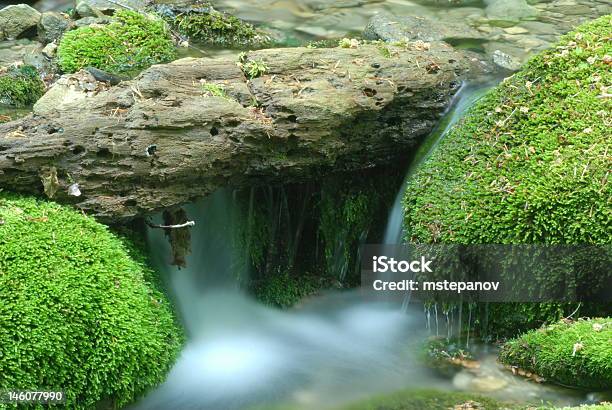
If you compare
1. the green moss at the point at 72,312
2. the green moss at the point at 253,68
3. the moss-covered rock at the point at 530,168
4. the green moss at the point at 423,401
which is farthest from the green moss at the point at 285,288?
the green moss at the point at 253,68

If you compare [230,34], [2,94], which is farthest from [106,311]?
[230,34]

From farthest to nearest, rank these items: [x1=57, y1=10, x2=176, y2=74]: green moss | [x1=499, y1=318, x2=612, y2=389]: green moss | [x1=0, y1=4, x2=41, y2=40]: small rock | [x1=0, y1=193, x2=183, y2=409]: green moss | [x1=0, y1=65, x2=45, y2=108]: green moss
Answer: [x1=0, y1=4, x2=41, y2=40]: small rock < [x1=57, y1=10, x2=176, y2=74]: green moss < [x1=0, y1=65, x2=45, y2=108]: green moss < [x1=499, y1=318, x2=612, y2=389]: green moss < [x1=0, y1=193, x2=183, y2=409]: green moss

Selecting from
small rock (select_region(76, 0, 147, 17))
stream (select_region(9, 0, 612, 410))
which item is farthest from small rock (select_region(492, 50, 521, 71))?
small rock (select_region(76, 0, 147, 17))

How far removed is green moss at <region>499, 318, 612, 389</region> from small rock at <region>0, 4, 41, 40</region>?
6311mm

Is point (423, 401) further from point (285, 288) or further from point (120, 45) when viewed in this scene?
point (120, 45)

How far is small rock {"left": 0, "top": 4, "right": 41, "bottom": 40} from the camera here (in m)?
8.60

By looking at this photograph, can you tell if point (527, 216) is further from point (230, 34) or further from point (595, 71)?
point (230, 34)

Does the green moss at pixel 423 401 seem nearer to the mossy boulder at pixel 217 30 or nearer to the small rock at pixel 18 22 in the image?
the mossy boulder at pixel 217 30

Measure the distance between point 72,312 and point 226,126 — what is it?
5.17 ft

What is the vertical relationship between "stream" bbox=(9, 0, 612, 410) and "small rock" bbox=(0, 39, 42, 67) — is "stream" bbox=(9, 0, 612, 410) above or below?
below

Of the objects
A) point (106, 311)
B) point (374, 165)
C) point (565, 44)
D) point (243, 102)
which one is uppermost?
point (565, 44)

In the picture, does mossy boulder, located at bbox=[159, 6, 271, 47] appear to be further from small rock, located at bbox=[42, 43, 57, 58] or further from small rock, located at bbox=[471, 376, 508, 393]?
small rock, located at bbox=[471, 376, 508, 393]

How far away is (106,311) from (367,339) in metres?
2.26

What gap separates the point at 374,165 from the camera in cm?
620
